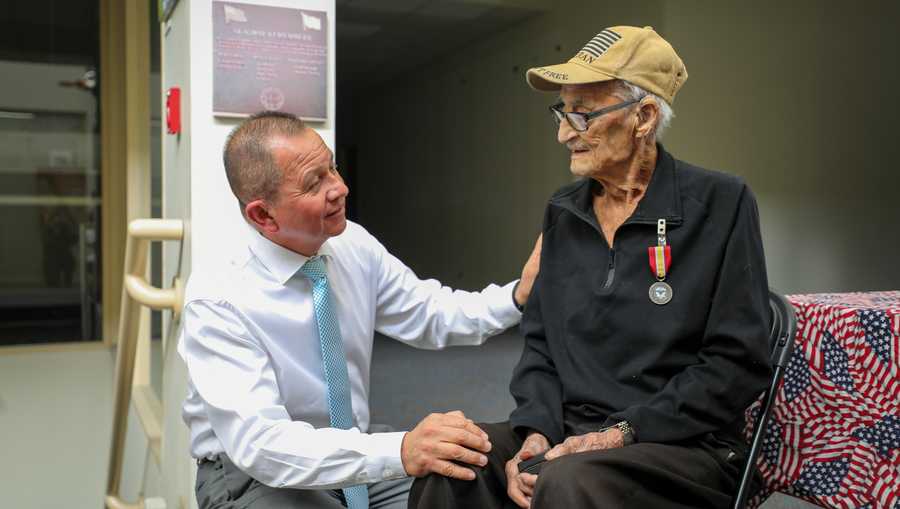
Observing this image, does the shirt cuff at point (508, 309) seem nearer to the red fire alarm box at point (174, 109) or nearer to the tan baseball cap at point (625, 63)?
the tan baseball cap at point (625, 63)

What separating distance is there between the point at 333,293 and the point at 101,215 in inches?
165

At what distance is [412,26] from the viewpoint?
8695 millimetres

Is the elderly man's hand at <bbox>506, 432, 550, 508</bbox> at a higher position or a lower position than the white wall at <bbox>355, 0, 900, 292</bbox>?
lower

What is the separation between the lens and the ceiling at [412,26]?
7863mm

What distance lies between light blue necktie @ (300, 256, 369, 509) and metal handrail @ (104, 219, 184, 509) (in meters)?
0.71

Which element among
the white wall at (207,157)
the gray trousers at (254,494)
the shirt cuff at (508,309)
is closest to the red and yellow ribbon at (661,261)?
the shirt cuff at (508,309)

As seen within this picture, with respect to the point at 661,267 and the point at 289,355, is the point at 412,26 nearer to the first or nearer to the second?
the point at 289,355

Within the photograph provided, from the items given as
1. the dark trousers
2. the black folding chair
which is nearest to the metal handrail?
the dark trousers

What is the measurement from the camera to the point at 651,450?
4.38 ft

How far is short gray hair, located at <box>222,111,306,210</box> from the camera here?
155 cm

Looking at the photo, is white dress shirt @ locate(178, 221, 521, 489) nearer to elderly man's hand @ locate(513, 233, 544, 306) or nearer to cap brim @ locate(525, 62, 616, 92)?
elderly man's hand @ locate(513, 233, 544, 306)

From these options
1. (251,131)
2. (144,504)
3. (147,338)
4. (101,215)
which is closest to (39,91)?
(101,215)

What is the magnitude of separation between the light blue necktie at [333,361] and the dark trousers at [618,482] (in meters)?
0.24

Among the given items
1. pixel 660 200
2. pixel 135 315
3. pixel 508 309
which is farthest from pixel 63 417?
pixel 660 200
